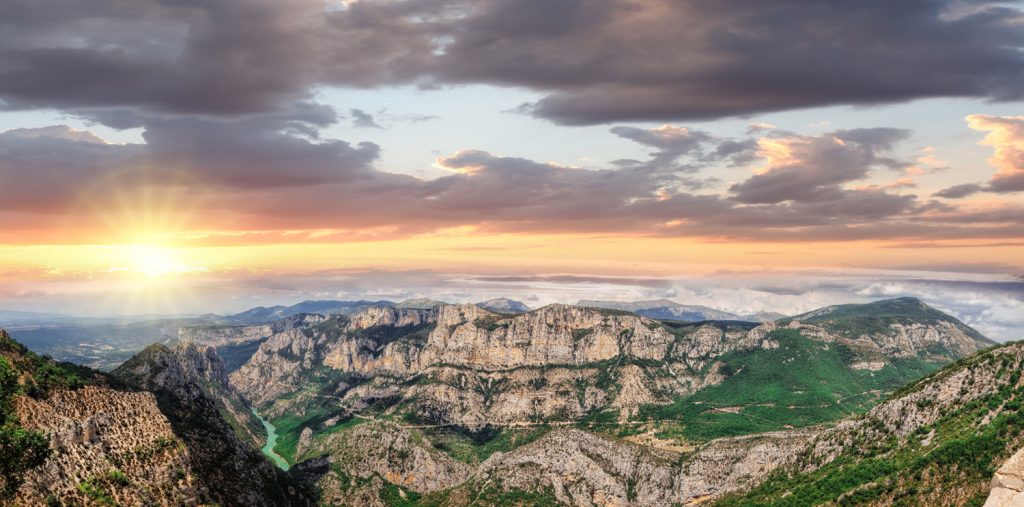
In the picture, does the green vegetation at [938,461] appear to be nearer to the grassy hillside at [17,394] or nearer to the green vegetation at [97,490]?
A: the green vegetation at [97,490]

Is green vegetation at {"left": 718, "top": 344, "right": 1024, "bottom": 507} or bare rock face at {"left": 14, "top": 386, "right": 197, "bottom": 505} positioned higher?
bare rock face at {"left": 14, "top": 386, "right": 197, "bottom": 505}

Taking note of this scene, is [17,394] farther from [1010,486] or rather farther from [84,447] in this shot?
[1010,486]

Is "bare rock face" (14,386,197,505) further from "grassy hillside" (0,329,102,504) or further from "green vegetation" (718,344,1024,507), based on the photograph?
"green vegetation" (718,344,1024,507)

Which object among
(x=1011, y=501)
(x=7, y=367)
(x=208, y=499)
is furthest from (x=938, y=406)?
(x=7, y=367)

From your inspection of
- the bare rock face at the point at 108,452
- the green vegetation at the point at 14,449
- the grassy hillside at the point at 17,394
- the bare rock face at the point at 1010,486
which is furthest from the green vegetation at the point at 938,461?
the grassy hillside at the point at 17,394

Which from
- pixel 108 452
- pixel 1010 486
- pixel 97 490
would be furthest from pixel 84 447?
pixel 1010 486

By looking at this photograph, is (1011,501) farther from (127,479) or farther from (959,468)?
(127,479)

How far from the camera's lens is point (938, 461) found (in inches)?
5856

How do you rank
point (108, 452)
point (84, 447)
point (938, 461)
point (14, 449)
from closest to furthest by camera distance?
point (14, 449), point (84, 447), point (108, 452), point (938, 461)

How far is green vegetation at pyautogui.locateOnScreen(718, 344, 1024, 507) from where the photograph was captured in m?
137

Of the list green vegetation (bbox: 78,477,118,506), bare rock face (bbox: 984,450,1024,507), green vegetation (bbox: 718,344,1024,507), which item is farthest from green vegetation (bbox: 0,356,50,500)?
green vegetation (bbox: 718,344,1024,507)

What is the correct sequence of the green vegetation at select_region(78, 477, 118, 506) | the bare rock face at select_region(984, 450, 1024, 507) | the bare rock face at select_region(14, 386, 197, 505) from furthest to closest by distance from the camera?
1. the green vegetation at select_region(78, 477, 118, 506)
2. the bare rock face at select_region(14, 386, 197, 505)
3. the bare rock face at select_region(984, 450, 1024, 507)

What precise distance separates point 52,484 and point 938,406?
238 metres

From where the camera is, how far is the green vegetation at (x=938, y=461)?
137 metres
